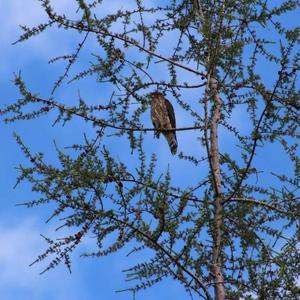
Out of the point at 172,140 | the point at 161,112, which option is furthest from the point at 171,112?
the point at 172,140

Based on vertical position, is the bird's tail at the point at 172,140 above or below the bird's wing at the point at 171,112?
below

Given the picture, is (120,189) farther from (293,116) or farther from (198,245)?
(293,116)

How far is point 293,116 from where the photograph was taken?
6645 millimetres

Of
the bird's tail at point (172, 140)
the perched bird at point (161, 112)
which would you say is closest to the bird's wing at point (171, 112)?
the perched bird at point (161, 112)

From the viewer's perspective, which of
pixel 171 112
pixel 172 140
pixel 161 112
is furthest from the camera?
pixel 171 112

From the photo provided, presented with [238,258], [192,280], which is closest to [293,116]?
[238,258]

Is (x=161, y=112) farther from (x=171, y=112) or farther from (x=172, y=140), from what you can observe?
(x=172, y=140)

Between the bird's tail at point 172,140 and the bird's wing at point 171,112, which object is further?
the bird's wing at point 171,112

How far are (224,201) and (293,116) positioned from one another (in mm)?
958

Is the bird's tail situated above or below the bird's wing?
below

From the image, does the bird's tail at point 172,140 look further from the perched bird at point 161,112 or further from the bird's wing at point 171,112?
the bird's wing at point 171,112

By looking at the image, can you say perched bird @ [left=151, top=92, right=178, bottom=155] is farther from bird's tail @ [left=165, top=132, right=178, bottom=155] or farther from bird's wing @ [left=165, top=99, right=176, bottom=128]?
bird's tail @ [left=165, top=132, right=178, bottom=155]

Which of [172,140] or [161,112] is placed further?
[161,112]

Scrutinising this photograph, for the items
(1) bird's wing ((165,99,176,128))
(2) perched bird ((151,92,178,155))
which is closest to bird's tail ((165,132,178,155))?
(2) perched bird ((151,92,178,155))
